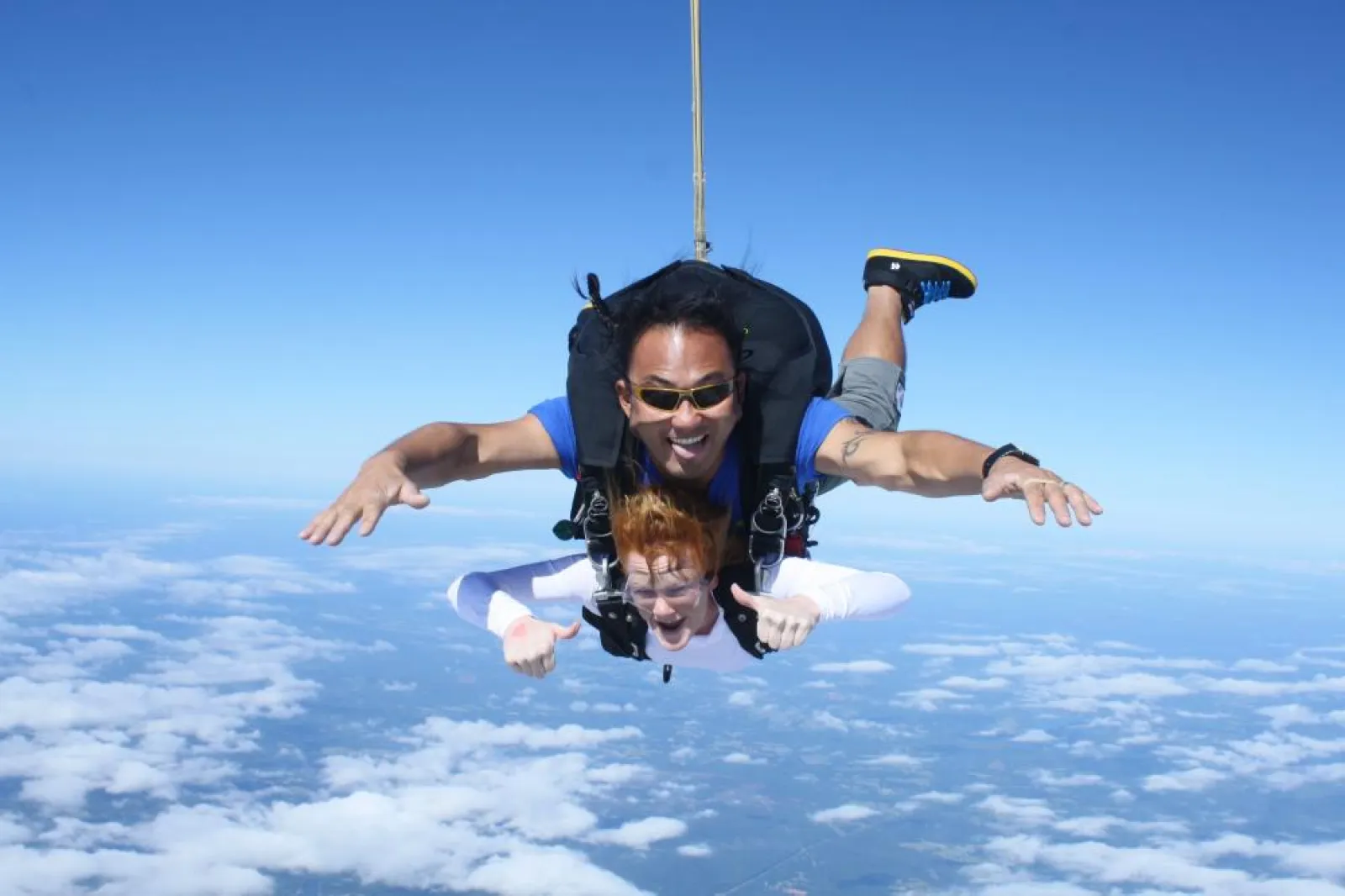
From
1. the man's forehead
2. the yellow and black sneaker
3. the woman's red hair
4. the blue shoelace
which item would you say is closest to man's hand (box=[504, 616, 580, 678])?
the woman's red hair

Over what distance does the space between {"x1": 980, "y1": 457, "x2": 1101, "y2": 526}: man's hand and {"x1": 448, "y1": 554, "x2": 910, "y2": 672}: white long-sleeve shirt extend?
0.85 meters

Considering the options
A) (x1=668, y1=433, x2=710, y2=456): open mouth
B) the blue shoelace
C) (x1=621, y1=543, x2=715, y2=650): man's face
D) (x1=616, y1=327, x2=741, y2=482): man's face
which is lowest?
(x1=621, y1=543, x2=715, y2=650): man's face

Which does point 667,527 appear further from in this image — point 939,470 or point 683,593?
point 939,470

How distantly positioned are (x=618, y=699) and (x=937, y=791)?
61.9 m

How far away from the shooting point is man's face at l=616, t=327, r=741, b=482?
3.70 m

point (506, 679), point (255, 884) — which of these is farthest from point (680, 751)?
point (255, 884)

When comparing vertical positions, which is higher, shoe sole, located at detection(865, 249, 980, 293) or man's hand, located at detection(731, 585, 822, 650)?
shoe sole, located at detection(865, 249, 980, 293)

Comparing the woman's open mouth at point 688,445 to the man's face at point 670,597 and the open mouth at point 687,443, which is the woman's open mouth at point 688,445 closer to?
the open mouth at point 687,443

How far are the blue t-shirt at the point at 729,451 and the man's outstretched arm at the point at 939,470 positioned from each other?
0.13ft

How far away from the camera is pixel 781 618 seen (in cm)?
351

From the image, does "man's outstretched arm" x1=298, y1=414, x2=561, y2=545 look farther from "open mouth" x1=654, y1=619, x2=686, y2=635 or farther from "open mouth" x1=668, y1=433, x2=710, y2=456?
"open mouth" x1=654, y1=619, x2=686, y2=635

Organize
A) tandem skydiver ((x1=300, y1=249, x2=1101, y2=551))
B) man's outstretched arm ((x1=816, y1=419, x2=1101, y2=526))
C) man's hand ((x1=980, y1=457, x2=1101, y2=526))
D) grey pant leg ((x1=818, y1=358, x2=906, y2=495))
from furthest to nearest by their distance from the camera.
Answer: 1. grey pant leg ((x1=818, y1=358, x2=906, y2=495))
2. tandem skydiver ((x1=300, y1=249, x2=1101, y2=551))
3. man's outstretched arm ((x1=816, y1=419, x2=1101, y2=526))
4. man's hand ((x1=980, y1=457, x2=1101, y2=526))

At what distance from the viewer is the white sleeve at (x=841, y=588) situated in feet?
12.4

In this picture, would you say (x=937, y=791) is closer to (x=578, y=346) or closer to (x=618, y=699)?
(x=618, y=699)
